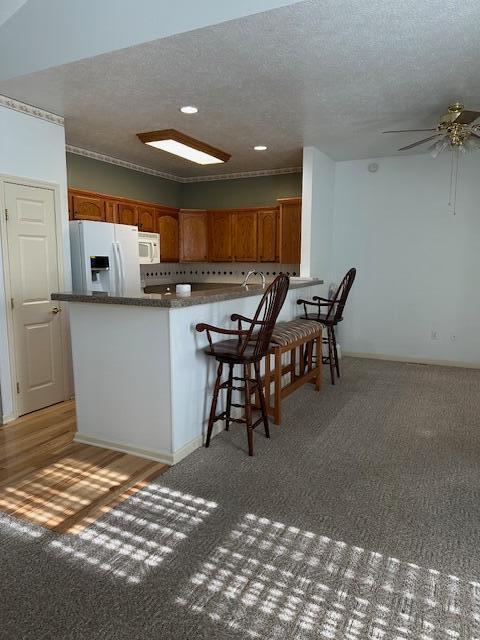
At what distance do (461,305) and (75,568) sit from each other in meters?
5.15

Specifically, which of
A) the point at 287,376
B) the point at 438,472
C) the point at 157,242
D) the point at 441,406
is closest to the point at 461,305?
the point at 441,406

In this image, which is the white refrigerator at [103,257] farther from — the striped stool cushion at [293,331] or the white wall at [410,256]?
the white wall at [410,256]

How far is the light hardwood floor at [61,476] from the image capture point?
7.90 ft

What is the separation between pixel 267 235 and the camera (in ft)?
21.0

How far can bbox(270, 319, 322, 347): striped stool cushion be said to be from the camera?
355 centimetres

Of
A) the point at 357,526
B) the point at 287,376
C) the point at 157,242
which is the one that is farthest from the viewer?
the point at 157,242

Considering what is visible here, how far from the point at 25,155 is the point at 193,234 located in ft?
10.6

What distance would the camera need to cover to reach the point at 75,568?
1959 millimetres

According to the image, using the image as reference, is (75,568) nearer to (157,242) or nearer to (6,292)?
(6,292)

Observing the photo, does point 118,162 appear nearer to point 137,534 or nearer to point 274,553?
point 137,534

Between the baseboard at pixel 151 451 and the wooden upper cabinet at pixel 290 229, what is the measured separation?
10.8 feet

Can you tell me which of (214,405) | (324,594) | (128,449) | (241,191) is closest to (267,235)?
(241,191)

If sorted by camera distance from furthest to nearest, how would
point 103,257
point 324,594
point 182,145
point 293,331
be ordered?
1. point 182,145
2. point 103,257
3. point 293,331
4. point 324,594

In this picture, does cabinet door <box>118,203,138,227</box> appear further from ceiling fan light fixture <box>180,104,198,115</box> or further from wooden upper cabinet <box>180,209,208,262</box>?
ceiling fan light fixture <box>180,104,198,115</box>
